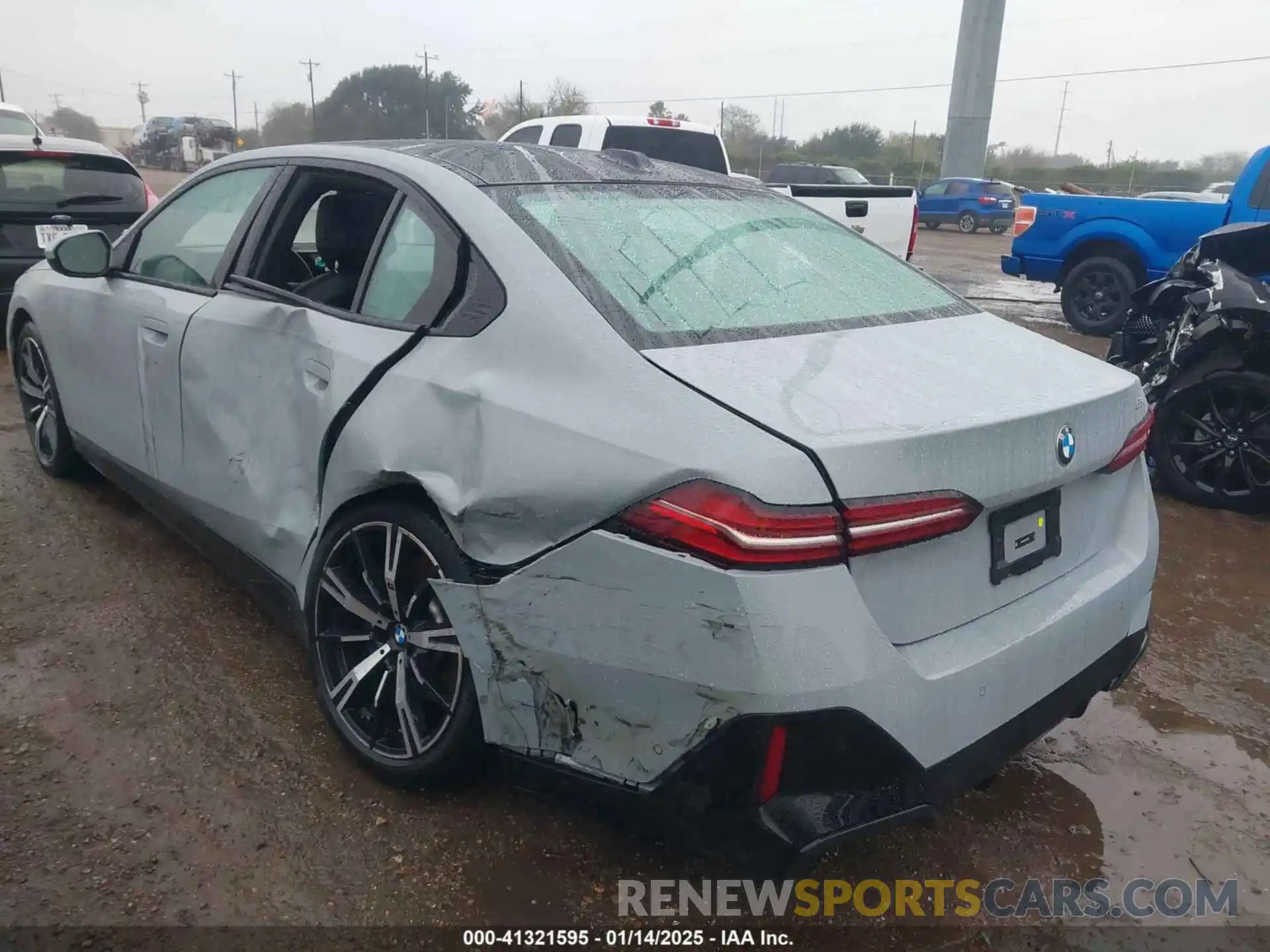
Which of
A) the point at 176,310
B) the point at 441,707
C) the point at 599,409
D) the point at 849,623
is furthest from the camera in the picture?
the point at 176,310

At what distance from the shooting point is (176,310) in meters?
3.29

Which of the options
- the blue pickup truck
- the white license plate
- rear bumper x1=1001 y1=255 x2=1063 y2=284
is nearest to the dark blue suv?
the blue pickup truck

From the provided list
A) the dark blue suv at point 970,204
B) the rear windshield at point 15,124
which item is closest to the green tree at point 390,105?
the dark blue suv at point 970,204

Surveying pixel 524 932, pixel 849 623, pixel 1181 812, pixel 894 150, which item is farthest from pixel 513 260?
pixel 894 150

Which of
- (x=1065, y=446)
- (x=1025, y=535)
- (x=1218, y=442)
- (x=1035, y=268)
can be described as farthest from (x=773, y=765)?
(x=1035, y=268)

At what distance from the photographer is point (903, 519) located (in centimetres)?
180

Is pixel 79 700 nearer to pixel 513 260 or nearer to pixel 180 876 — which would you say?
pixel 180 876

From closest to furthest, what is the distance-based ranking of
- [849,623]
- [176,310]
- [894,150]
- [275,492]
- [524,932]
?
[849,623]
[524,932]
[275,492]
[176,310]
[894,150]

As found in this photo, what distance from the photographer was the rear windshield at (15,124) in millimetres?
13312

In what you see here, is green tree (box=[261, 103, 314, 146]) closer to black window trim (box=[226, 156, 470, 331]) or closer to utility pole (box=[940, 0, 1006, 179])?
utility pole (box=[940, 0, 1006, 179])

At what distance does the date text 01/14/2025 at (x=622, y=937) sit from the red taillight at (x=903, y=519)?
960 millimetres

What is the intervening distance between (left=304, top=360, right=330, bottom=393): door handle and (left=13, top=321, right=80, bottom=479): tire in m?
2.30

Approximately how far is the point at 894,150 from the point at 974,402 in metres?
59.1

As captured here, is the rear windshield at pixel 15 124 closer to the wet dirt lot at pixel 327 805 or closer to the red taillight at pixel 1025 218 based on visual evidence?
the red taillight at pixel 1025 218
